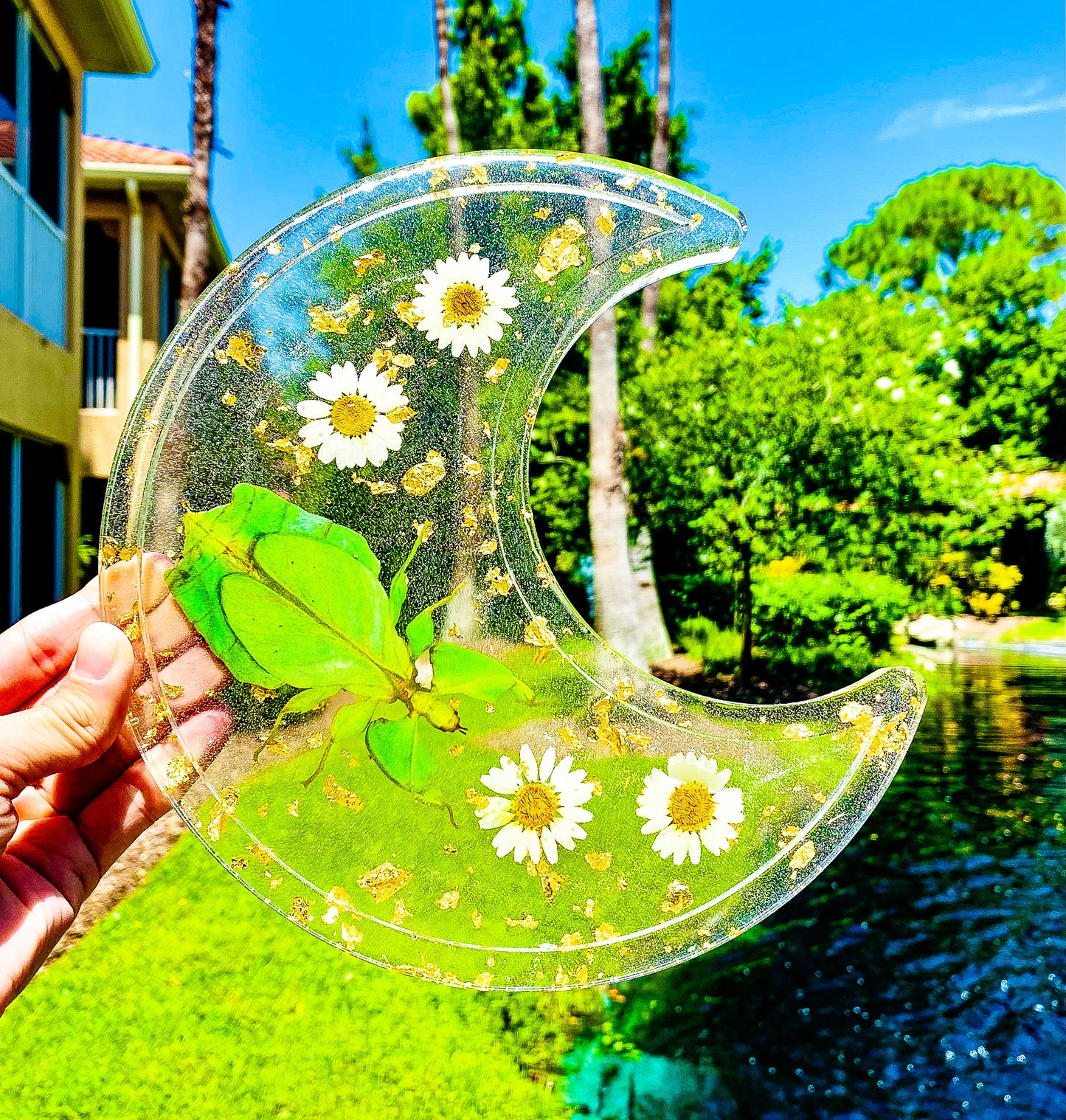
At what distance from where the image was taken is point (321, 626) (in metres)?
1.17

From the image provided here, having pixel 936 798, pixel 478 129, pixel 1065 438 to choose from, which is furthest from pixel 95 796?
pixel 1065 438

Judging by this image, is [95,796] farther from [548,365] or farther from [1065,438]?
[1065,438]

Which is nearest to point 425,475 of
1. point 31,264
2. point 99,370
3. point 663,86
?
point 31,264

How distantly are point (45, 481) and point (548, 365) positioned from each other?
7200mm

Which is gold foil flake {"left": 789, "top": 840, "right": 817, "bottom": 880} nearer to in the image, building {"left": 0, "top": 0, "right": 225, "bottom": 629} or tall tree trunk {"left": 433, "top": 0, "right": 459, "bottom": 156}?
building {"left": 0, "top": 0, "right": 225, "bottom": 629}

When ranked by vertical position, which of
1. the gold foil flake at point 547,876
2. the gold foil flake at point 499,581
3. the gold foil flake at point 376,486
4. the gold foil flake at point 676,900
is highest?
the gold foil flake at point 376,486

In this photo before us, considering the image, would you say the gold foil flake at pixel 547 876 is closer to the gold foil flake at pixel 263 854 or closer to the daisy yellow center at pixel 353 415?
the gold foil flake at pixel 263 854

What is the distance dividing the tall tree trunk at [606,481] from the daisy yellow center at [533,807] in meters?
4.77

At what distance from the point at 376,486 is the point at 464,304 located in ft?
0.89

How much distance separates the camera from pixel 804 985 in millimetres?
3678

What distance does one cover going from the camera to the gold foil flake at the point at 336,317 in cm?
119

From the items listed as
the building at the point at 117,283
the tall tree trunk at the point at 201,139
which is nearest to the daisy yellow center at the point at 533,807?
the tall tree trunk at the point at 201,139

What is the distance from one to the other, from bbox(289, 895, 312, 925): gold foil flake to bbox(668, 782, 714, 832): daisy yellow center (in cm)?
49

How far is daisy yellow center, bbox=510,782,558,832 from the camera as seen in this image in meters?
1.23
